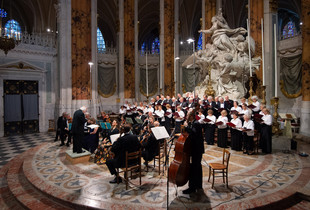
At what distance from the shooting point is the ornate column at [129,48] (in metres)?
15.5

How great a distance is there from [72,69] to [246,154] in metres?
10.2

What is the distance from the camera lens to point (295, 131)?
1041cm

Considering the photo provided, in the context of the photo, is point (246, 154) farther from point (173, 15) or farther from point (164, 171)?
point (173, 15)

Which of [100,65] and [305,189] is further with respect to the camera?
[100,65]

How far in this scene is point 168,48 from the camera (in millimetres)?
15914

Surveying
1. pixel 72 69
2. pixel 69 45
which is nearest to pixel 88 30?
pixel 69 45

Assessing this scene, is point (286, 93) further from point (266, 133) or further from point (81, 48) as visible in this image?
point (81, 48)

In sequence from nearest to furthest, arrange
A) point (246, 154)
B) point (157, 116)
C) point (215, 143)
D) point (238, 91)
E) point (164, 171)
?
point (164, 171)
point (246, 154)
point (215, 143)
point (157, 116)
point (238, 91)

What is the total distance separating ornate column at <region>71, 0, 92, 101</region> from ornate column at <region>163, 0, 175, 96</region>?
5.86m

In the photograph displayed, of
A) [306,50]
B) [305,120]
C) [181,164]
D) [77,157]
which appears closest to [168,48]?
[306,50]

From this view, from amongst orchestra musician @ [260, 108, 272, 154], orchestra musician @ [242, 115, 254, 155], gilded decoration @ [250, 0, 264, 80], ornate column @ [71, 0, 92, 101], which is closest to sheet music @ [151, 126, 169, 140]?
orchestra musician @ [242, 115, 254, 155]

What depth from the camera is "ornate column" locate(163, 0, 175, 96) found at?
1584cm

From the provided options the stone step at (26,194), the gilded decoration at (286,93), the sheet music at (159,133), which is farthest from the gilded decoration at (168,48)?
the stone step at (26,194)

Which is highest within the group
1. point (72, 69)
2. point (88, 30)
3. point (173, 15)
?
point (173, 15)
